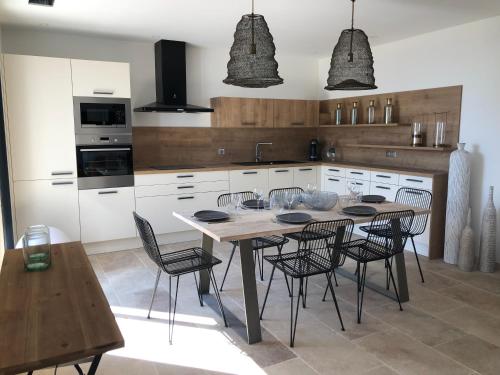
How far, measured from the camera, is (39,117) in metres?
4.23

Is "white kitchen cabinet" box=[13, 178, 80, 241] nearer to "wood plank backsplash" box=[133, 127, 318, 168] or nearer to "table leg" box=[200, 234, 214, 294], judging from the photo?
"wood plank backsplash" box=[133, 127, 318, 168]

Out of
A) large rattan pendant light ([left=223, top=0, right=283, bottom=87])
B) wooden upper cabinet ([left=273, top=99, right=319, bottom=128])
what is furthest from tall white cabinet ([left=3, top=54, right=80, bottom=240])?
wooden upper cabinet ([left=273, top=99, right=319, bottom=128])

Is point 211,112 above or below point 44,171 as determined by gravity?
above

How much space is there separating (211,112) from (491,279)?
3809mm

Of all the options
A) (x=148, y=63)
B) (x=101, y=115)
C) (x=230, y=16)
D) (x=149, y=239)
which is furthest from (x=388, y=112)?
(x=149, y=239)

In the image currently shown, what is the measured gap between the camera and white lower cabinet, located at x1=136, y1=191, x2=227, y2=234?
486 cm

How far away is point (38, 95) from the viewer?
4.21 meters

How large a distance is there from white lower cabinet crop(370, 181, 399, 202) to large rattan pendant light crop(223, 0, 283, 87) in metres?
2.74

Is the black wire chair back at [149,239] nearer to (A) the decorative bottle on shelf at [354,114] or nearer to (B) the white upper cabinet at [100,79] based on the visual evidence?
(B) the white upper cabinet at [100,79]

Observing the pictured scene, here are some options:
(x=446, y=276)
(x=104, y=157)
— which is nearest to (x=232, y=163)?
(x=104, y=157)

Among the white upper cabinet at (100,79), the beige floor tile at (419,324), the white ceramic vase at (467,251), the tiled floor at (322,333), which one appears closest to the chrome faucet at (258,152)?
the white upper cabinet at (100,79)

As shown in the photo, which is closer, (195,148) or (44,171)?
(44,171)

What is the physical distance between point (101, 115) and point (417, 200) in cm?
357

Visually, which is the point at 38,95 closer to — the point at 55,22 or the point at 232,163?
the point at 55,22
